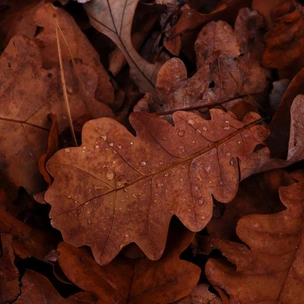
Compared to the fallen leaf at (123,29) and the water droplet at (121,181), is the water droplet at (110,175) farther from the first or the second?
the fallen leaf at (123,29)

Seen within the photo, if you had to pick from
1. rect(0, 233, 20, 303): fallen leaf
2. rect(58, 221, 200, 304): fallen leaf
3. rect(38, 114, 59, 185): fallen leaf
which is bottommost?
rect(58, 221, 200, 304): fallen leaf

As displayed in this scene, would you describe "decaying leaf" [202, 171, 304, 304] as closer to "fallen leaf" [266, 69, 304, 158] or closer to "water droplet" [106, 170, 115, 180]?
"fallen leaf" [266, 69, 304, 158]

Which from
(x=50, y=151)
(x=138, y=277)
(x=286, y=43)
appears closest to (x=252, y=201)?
(x=138, y=277)

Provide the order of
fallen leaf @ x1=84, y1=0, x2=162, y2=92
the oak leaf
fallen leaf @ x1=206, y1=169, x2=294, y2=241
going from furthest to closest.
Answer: fallen leaf @ x1=84, y1=0, x2=162, y2=92 → fallen leaf @ x1=206, y1=169, x2=294, y2=241 → the oak leaf

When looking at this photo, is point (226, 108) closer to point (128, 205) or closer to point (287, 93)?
point (287, 93)

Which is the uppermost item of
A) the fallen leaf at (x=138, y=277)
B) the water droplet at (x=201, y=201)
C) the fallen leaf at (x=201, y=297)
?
the water droplet at (x=201, y=201)

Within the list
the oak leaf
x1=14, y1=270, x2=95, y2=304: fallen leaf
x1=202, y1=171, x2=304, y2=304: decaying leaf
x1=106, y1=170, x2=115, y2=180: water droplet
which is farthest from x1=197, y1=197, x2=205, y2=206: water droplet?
x1=14, y1=270, x2=95, y2=304: fallen leaf

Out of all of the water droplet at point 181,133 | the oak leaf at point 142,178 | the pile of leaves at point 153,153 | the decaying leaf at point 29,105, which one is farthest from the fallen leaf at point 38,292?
the water droplet at point 181,133
